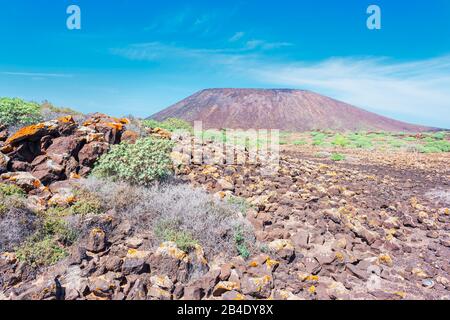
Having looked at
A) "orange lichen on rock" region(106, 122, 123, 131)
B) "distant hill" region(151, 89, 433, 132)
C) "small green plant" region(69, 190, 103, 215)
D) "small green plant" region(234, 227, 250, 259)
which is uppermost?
"distant hill" region(151, 89, 433, 132)

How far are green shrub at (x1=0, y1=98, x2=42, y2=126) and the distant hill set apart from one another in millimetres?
23493

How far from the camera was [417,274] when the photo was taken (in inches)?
141

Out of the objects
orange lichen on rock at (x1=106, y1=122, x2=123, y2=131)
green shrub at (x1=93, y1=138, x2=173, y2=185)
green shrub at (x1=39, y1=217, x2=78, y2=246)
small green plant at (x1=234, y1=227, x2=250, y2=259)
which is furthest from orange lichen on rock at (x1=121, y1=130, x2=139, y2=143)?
small green plant at (x1=234, y1=227, x2=250, y2=259)

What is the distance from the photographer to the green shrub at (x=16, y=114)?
624 cm

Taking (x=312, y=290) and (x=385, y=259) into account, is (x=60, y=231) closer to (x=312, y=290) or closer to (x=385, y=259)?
(x=312, y=290)

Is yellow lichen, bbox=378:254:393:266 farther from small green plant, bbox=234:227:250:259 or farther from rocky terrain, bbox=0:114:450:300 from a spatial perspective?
small green plant, bbox=234:227:250:259

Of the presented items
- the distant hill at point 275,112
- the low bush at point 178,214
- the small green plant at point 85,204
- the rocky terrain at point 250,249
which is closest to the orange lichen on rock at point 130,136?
the rocky terrain at point 250,249

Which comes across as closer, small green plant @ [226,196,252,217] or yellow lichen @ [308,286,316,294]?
yellow lichen @ [308,286,316,294]

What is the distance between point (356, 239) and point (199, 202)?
2383 millimetres

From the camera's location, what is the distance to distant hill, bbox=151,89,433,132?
31781 mm

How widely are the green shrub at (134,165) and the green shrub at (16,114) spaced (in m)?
2.44

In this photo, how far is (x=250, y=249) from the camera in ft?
12.0

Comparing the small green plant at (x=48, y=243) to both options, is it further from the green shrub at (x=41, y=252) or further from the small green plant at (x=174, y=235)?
the small green plant at (x=174, y=235)
